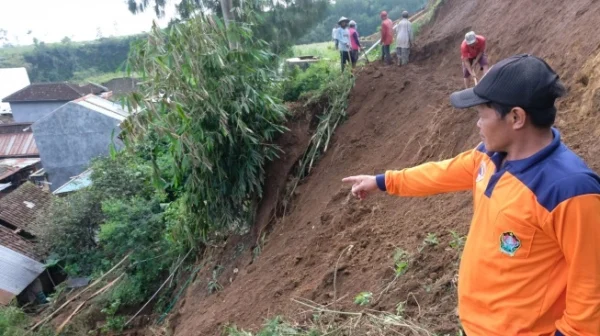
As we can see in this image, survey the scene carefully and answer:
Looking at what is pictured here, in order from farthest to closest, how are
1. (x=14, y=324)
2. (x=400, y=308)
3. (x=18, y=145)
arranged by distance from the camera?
(x=18, y=145)
(x=14, y=324)
(x=400, y=308)

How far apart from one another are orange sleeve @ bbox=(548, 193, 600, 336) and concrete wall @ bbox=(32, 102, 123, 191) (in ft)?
70.5

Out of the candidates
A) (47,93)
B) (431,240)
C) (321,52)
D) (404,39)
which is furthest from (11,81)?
(431,240)

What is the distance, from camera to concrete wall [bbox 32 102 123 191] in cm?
2116

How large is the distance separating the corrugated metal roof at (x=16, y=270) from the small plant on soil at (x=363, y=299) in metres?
13.1

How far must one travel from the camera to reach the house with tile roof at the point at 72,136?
21.1m

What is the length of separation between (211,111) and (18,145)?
25.1m

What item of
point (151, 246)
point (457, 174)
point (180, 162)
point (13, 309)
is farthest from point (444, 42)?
point (13, 309)

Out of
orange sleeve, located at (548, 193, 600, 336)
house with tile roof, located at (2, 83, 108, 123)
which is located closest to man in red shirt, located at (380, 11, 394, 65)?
orange sleeve, located at (548, 193, 600, 336)

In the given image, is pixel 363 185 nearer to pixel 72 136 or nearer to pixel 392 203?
pixel 392 203

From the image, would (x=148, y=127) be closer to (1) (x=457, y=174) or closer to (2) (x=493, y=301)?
(1) (x=457, y=174)

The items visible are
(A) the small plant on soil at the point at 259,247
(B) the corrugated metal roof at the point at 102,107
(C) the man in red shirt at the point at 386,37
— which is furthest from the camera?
(B) the corrugated metal roof at the point at 102,107

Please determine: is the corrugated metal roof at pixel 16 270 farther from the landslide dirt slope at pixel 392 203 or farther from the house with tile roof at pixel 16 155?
the landslide dirt slope at pixel 392 203

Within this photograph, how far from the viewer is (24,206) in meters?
17.5

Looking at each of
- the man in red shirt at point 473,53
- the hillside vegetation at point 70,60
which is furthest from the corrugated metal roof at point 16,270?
the hillside vegetation at point 70,60
